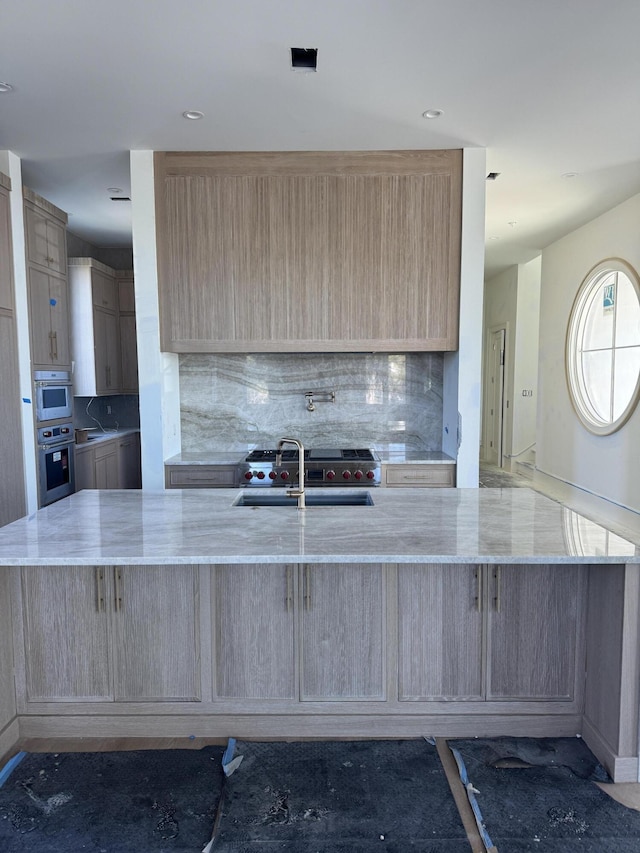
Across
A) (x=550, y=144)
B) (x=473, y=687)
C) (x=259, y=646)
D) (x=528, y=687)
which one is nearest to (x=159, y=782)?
(x=259, y=646)

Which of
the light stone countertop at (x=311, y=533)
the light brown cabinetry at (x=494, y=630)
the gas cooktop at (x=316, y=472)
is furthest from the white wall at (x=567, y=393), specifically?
the light brown cabinetry at (x=494, y=630)

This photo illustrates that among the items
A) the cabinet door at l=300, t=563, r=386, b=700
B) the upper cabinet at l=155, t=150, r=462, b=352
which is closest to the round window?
the upper cabinet at l=155, t=150, r=462, b=352

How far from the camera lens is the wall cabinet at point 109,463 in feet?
15.5

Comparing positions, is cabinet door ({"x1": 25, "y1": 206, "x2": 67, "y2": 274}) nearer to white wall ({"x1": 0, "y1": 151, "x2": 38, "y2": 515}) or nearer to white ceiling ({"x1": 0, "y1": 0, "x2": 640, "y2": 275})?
white wall ({"x1": 0, "y1": 151, "x2": 38, "y2": 515})

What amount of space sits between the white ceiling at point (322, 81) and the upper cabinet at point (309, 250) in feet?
0.60

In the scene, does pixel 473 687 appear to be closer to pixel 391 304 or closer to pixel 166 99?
pixel 391 304

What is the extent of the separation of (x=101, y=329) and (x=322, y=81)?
3386 mm

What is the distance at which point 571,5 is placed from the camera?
2273 millimetres

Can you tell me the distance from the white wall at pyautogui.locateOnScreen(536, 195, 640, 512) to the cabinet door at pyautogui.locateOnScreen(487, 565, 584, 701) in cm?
357

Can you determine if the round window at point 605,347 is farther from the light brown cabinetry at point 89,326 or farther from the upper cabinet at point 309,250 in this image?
the light brown cabinetry at point 89,326

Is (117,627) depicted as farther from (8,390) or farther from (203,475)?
(8,390)

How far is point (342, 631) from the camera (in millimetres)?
2240

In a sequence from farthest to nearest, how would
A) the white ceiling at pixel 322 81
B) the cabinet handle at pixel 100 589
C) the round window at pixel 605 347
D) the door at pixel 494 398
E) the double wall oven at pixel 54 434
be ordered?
the door at pixel 494 398
the round window at pixel 605 347
the double wall oven at pixel 54 434
the white ceiling at pixel 322 81
the cabinet handle at pixel 100 589

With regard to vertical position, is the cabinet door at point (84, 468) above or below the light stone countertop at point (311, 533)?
below
